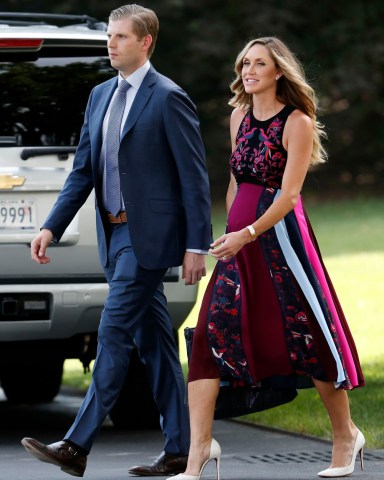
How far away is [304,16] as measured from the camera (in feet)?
124

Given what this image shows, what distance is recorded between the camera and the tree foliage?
36.4 metres

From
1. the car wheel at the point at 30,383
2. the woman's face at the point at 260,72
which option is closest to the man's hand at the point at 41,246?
the woman's face at the point at 260,72

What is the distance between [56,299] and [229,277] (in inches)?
50.5

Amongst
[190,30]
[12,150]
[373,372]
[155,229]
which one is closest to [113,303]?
[155,229]

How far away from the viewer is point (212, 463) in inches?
248

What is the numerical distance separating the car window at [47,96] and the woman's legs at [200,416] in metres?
1.79

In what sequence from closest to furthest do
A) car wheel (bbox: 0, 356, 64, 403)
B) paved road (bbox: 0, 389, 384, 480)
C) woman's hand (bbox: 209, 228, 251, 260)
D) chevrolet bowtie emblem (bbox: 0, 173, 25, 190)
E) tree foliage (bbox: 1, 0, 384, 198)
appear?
woman's hand (bbox: 209, 228, 251, 260)
paved road (bbox: 0, 389, 384, 480)
chevrolet bowtie emblem (bbox: 0, 173, 25, 190)
car wheel (bbox: 0, 356, 64, 403)
tree foliage (bbox: 1, 0, 384, 198)

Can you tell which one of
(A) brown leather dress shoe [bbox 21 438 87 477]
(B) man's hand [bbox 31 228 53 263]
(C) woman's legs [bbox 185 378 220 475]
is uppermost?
(B) man's hand [bbox 31 228 53 263]

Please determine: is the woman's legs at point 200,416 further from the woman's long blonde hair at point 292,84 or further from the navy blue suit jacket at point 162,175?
the woman's long blonde hair at point 292,84

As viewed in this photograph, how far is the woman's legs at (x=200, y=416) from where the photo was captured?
5.43m

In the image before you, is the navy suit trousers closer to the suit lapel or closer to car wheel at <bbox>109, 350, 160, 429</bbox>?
the suit lapel

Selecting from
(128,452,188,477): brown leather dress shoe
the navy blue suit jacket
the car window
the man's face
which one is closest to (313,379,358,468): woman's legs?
(128,452,188,477): brown leather dress shoe

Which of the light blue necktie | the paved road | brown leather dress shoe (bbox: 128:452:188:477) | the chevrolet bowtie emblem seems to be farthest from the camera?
the chevrolet bowtie emblem

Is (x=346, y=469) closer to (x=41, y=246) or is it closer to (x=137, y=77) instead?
(x=41, y=246)
